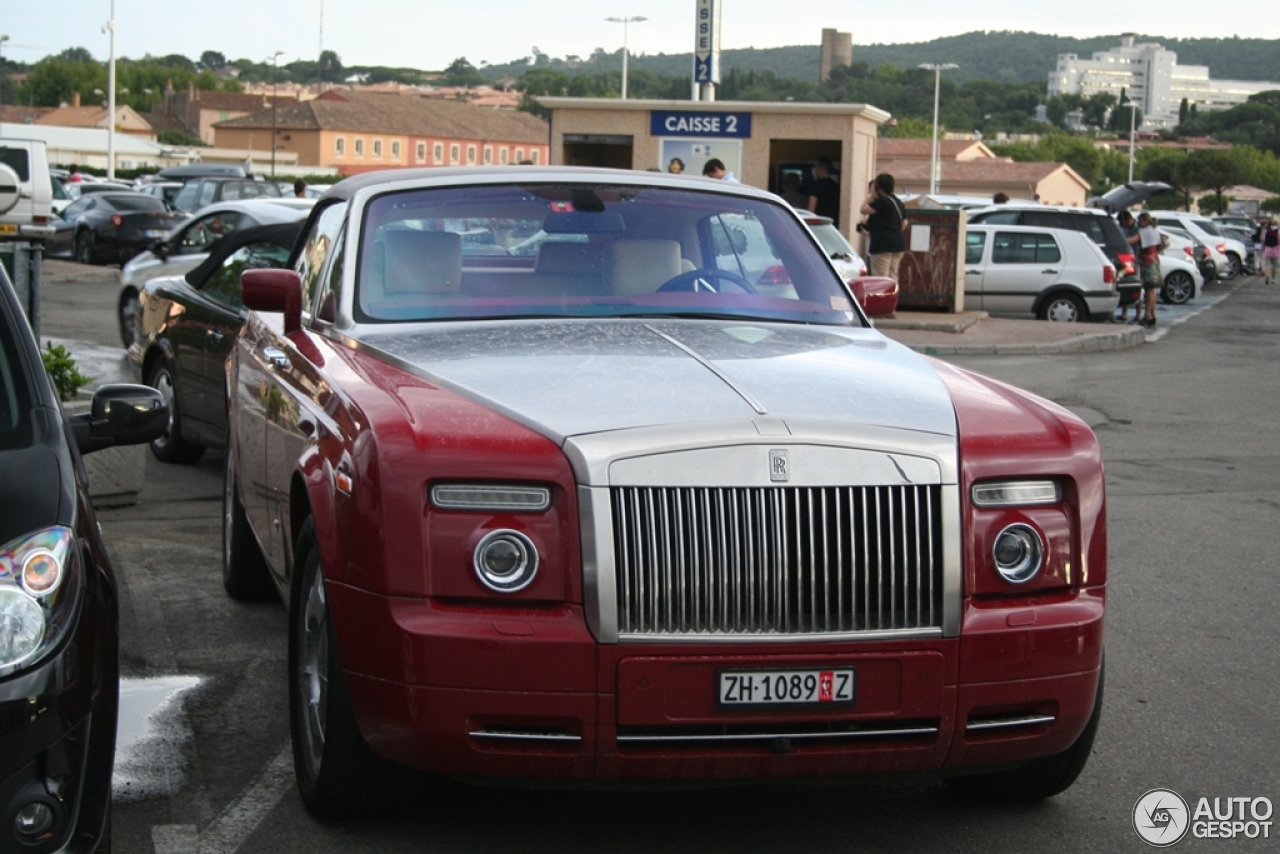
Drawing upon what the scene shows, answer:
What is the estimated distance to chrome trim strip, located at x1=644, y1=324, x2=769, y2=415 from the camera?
3.84 metres

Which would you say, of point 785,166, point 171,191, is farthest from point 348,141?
point 785,166

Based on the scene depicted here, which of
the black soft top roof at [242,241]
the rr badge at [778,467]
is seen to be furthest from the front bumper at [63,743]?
the black soft top roof at [242,241]

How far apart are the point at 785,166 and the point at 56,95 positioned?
17524 centimetres

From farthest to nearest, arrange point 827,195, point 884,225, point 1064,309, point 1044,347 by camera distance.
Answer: point 827,195 < point 1064,309 < point 884,225 < point 1044,347

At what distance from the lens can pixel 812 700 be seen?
367cm

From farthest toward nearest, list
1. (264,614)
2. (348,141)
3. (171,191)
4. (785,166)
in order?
(348,141), (171,191), (785,166), (264,614)

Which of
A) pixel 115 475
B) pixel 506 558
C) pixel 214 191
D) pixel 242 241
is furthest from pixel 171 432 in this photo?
pixel 214 191

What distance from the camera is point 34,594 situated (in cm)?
325

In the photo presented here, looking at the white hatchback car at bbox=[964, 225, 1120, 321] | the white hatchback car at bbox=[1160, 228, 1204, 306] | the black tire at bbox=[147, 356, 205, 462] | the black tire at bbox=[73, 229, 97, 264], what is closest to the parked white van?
the black tire at bbox=[73, 229, 97, 264]

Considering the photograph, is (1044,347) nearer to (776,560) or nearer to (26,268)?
(26,268)

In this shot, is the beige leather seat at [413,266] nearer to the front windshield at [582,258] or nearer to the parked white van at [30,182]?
the front windshield at [582,258]

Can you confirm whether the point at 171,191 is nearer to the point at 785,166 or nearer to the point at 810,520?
the point at 785,166

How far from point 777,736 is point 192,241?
1266cm

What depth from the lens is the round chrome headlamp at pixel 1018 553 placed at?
151 inches
